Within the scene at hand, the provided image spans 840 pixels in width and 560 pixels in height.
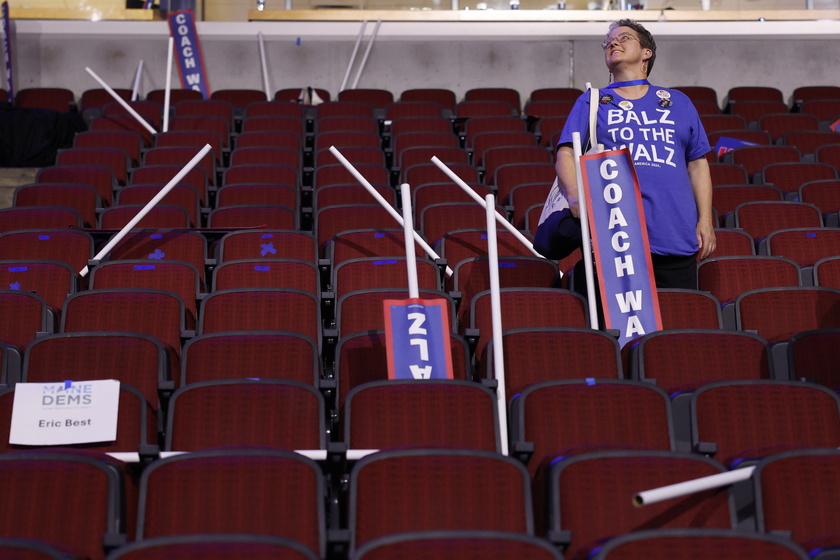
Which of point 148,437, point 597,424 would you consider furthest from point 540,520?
point 148,437

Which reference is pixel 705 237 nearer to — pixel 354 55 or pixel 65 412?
pixel 65 412

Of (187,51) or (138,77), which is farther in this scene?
(187,51)

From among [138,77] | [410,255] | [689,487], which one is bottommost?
[689,487]

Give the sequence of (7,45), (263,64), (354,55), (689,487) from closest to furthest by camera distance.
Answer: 1. (689,487)
2. (7,45)
3. (354,55)
4. (263,64)

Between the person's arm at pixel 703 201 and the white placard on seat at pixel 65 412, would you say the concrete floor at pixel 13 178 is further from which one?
the person's arm at pixel 703 201

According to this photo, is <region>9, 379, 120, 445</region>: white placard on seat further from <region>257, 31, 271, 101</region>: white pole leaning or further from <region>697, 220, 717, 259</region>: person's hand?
<region>257, 31, 271, 101</region>: white pole leaning

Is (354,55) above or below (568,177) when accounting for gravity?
above

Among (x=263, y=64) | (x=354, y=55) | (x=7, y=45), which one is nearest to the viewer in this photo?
(x=7, y=45)

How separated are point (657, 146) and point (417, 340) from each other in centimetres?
100

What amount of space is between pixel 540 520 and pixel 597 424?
33cm

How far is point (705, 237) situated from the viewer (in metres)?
3.02

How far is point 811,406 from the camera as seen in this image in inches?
92.9

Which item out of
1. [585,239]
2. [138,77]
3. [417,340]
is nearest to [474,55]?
[138,77]

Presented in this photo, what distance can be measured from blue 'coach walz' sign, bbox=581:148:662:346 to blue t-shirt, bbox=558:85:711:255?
0.32 feet
